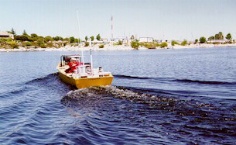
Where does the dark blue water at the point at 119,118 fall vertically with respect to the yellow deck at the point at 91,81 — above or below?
below

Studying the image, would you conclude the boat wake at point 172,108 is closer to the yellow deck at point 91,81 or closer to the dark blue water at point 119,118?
the dark blue water at point 119,118

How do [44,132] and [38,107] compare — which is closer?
[44,132]

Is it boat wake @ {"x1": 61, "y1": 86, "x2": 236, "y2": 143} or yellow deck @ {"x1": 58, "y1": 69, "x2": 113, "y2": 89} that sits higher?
yellow deck @ {"x1": 58, "y1": 69, "x2": 113, "y2": 89}

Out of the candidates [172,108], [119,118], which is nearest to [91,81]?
[119,118]

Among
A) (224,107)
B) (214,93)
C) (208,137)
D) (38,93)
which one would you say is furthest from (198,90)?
(38,93)

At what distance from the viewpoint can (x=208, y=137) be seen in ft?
42.9

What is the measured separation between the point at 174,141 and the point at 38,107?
1269cm

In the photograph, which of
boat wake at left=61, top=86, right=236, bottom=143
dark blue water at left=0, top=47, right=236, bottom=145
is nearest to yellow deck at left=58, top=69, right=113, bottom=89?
boat wake at left=61, top=86, right=236, bottom=143

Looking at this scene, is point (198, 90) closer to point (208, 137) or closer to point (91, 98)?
point (91, 98)

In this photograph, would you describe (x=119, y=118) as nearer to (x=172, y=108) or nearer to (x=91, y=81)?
(x=172, y=108)

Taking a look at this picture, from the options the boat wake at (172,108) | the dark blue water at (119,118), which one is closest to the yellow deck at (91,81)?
the boat wake at (172,108)

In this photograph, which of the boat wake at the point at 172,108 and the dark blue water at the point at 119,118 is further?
the boat wake at the point at 172,108

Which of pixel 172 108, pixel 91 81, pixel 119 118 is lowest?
pixel 119 118

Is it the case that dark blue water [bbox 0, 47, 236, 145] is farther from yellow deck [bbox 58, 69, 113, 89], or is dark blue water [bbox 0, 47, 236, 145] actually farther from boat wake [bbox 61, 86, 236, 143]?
yellow deck [bbox 58, 69, 113, 89]
